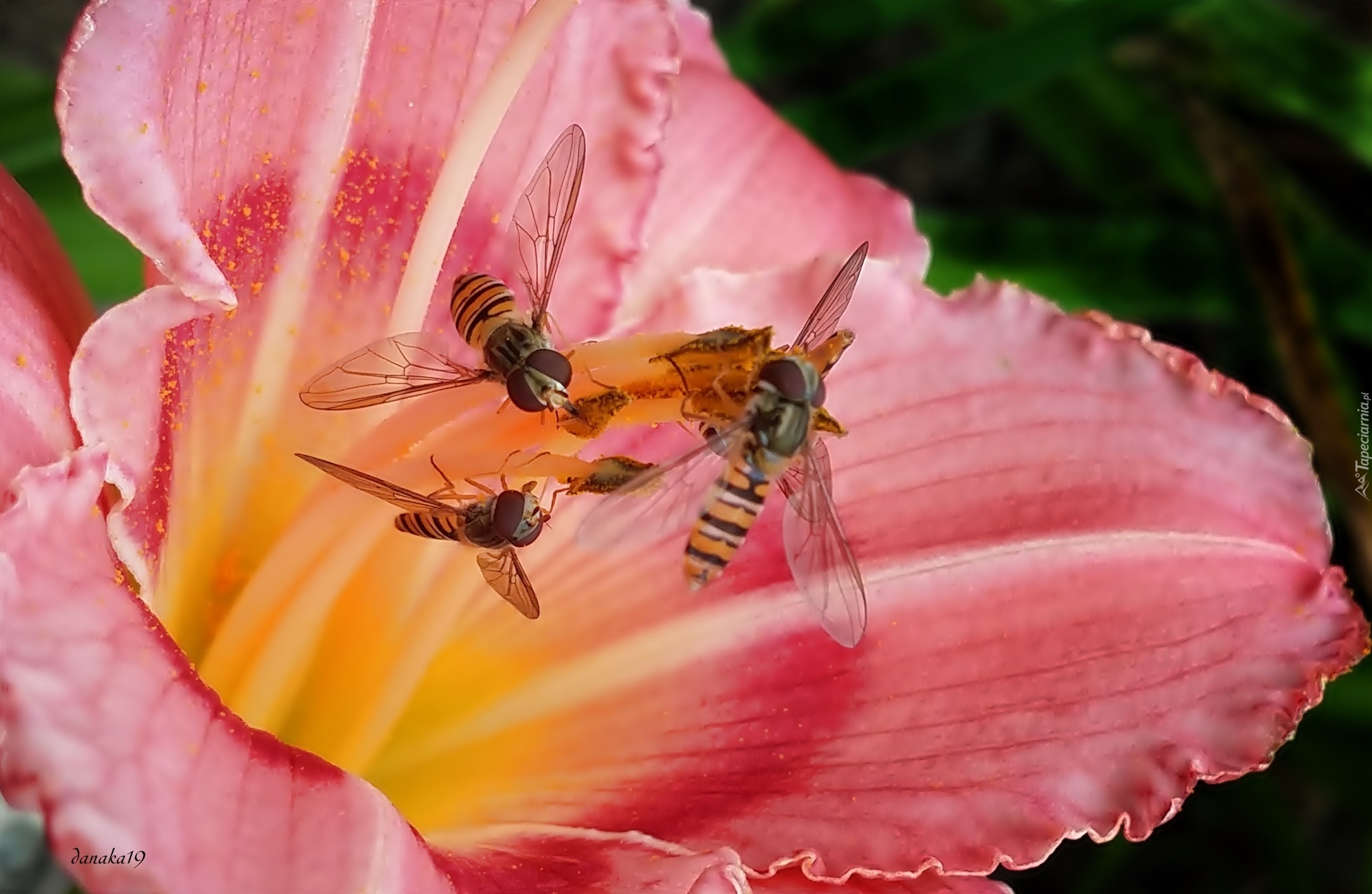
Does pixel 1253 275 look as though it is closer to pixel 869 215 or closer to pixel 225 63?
pixel 869 215

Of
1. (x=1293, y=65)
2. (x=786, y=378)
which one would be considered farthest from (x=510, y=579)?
(x=1293, y=65)

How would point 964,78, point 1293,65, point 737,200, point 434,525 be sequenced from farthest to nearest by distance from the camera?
1. point 1293,65
2. point 964,78
3. point 737,200
4. point 434,525

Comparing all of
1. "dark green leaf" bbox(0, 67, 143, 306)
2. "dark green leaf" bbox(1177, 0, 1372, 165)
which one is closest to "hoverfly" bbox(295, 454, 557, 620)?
"dark green leaf" bbox(0, 67, 143, 306)

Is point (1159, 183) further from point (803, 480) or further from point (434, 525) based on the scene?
point (434, 525)

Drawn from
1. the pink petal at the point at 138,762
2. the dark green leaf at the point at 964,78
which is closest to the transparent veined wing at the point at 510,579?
the pink petal at the point at 138,762

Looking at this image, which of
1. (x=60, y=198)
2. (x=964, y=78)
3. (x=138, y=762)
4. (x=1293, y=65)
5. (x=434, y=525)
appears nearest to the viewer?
(x=138, y=762)

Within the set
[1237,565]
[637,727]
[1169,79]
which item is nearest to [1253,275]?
[1169,79]

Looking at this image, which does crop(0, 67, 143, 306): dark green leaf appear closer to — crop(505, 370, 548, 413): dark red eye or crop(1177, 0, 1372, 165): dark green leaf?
crop(505, 370, 548, 413): dark red eye
